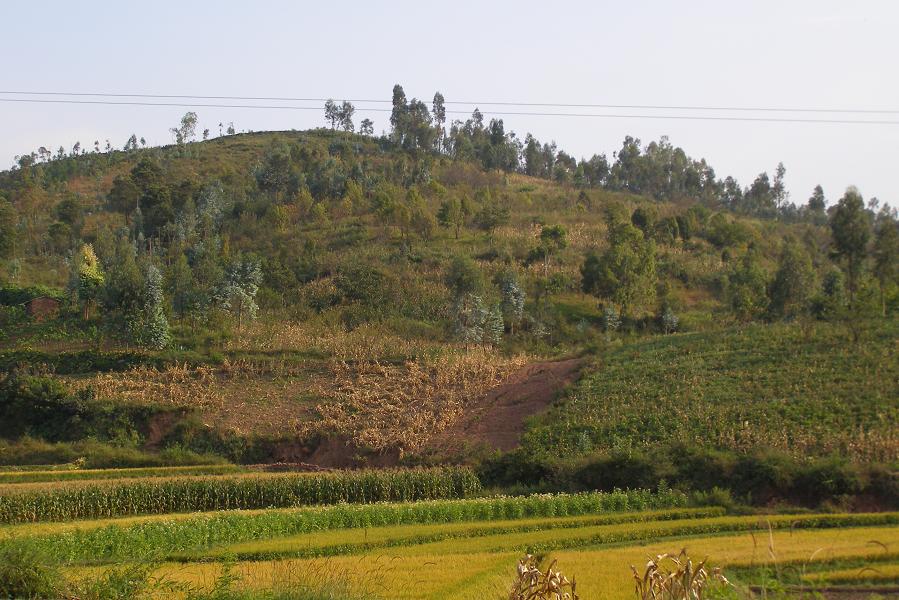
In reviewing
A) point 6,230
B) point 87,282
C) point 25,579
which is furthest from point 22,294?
point 25,579

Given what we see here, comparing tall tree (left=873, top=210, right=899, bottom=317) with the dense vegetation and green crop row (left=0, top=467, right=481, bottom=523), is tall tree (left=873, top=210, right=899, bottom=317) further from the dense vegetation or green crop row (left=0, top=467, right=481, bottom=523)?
green crop row (left=0, top=467, right=481, bottom=523)

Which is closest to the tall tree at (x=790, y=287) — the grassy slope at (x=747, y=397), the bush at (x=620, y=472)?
the grassy slope at (x=747, y=397)

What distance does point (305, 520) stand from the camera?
2370 cm

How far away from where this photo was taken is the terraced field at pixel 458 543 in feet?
51.4

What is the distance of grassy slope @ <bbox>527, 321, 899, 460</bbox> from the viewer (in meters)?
29.4

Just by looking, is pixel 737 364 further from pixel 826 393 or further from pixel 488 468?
pixel 488 468

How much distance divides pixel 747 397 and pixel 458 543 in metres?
17.9

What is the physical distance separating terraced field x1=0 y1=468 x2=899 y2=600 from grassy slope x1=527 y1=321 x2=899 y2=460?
600 cm

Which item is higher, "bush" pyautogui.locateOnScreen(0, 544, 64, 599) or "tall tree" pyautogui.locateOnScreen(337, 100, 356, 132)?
"tall tree" pyautogui.locateOnScreen(337, 100, 356, 132)

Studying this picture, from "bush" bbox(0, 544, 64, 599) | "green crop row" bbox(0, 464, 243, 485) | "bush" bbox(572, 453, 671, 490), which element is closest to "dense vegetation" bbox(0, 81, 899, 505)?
"bush" bbox(572, 453, 671, 490)

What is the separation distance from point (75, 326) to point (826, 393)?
42592 mm

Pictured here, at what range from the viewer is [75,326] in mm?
50000

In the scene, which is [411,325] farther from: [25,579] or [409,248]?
[25,579]

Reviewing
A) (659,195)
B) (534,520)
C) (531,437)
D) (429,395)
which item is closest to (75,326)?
(429,395)
